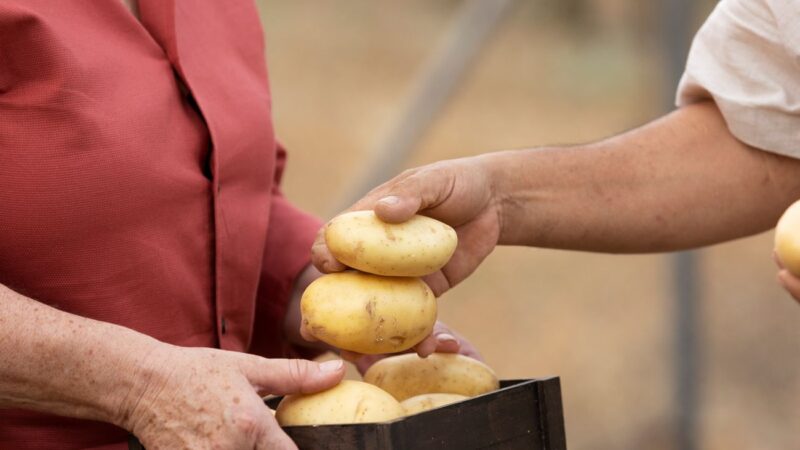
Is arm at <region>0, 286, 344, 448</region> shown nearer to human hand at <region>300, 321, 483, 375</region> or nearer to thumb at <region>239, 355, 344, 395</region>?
thumb at <region>239, 355, 344, 395</region>

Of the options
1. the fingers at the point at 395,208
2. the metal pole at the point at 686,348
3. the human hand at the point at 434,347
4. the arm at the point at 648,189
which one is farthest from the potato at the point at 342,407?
the metal pole at the point at 686,348

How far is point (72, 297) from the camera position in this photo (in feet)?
6.73

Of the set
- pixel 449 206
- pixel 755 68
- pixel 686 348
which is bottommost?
pixel 686 348

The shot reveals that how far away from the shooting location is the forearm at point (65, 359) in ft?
6.18

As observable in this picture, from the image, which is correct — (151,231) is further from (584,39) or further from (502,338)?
(584,39)

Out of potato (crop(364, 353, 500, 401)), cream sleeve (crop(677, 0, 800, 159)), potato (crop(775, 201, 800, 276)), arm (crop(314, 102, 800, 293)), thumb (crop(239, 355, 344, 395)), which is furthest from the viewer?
arm (crop(314, 102, 800, 293))

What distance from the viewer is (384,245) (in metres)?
2.03

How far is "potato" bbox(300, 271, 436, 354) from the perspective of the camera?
2.04 m

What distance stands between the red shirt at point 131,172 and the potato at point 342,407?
337 mm

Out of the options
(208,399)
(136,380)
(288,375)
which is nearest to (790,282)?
(288,375)

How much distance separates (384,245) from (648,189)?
846 mm

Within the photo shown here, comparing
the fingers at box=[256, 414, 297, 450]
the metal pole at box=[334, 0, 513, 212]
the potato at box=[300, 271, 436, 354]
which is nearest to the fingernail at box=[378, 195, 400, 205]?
the potato at box=[300, 271, 436, 354]

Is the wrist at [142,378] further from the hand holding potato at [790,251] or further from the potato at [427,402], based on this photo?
the hand holding potato at [790,251]

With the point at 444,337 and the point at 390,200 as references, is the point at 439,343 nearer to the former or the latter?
the point at 444,337
